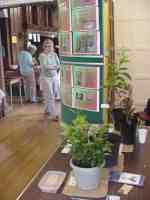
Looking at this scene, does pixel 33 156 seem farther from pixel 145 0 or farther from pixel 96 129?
pixel 96 129

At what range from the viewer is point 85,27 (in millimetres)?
3125

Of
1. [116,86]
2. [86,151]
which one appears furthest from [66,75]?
[86,151]

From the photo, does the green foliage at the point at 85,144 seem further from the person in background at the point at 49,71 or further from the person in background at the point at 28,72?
the person in background at the point at 28,72

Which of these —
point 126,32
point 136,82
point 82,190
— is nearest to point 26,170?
point 136,82

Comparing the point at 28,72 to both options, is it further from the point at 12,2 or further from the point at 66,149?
the point at 66,149

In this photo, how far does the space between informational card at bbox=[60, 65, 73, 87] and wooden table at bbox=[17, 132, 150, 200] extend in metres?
1.67

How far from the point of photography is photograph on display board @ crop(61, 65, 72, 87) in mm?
3396

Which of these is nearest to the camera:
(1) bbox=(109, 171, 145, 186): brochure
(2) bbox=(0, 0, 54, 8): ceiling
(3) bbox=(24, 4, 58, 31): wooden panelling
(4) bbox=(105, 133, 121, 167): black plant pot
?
(1) bbox=(109, 171, 145, 186): brochure

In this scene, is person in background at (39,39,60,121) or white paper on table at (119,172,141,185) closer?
white paper on table at (119,172,141,185)

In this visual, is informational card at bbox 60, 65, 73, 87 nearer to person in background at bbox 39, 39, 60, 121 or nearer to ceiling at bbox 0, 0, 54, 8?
person in background at bbox 39, 39, 60, 121

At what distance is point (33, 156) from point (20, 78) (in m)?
3.75

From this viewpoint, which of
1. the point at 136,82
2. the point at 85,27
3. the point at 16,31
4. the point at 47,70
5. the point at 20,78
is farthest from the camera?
the point at 16,31

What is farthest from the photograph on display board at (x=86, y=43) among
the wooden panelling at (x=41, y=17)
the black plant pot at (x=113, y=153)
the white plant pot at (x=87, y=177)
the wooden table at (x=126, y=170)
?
the wooden panelling at (x=41, y=17)

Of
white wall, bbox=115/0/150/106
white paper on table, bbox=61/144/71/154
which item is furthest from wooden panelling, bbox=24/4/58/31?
white paper on table, bbox=61/144/71/154
